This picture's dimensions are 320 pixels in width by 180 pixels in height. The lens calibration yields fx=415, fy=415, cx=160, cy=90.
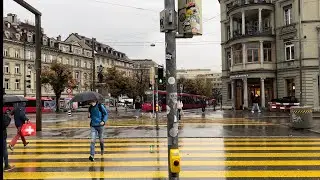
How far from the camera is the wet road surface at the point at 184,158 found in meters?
9.32

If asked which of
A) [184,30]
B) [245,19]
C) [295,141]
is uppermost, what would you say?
[245,19]

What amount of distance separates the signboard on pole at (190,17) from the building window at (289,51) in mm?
41395

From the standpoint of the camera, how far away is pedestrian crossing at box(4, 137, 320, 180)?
932cm

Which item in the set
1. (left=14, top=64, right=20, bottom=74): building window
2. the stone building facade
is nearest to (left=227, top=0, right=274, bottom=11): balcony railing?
the stone building facade

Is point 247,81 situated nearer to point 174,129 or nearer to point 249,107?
point 249,107

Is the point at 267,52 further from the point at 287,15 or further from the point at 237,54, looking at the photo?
the point at 287,15

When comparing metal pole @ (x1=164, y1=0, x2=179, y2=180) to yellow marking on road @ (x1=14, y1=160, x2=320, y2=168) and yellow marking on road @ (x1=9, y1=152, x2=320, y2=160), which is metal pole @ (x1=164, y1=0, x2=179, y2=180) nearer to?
yellow marking on road @ (x1=14, y1=160, x2=320, y2=168)

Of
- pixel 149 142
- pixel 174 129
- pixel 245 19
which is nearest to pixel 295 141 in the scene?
pixel 149 142

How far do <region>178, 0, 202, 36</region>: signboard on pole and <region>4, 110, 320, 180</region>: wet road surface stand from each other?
3599 mm

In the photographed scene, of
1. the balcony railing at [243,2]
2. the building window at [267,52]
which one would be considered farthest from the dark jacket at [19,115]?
the balcony railing at [243,2]

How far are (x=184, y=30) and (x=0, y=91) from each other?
10.6 ft

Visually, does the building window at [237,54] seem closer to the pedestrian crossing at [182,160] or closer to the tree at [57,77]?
the tree at [57,77]

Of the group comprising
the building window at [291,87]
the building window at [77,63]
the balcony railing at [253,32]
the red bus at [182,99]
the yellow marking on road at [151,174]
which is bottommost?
the yellow marking on road at [151,174]

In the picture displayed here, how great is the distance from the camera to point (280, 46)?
4706cm
